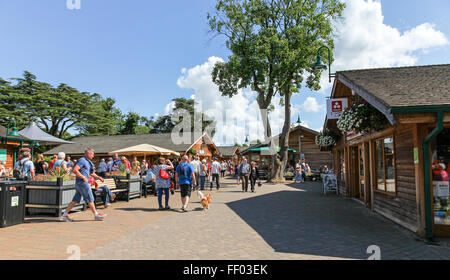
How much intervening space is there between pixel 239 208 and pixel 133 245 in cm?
505

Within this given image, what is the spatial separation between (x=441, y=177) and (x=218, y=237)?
15.4 ft

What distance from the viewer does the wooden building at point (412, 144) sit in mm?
5402

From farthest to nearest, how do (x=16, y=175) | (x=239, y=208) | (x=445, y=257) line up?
(x=239, y=208), (x=16, y=175), (x=445, y=257)

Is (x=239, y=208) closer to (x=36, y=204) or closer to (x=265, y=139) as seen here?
(x=36, y=204)

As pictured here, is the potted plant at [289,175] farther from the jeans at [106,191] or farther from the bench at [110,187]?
the jeans at [106,191]

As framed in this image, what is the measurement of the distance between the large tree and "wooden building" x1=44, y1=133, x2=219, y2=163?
27.2 feet

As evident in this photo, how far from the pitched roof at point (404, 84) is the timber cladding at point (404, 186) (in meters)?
0.80

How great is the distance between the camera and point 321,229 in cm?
653

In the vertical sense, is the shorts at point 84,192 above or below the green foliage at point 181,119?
below

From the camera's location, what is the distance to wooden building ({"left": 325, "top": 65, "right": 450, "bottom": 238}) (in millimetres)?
5402

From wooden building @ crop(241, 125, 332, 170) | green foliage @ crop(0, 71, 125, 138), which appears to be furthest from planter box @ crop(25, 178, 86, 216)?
green foliage @ crop(0, 71, 125, 138)

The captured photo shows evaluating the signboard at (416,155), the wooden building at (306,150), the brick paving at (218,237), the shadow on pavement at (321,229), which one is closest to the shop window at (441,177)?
the signboard at (416,155)

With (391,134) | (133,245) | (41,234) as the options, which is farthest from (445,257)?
(41,234)
